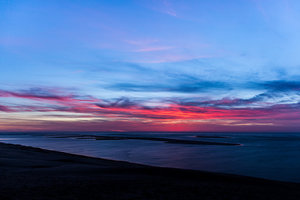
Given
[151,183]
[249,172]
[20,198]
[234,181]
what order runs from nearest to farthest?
[20,198]
[151,183]
[234,181]
[249,172]

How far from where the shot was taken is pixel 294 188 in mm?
13289

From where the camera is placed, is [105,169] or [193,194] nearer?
[193,194]

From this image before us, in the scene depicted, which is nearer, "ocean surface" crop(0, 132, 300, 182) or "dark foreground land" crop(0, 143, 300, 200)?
"dark foreground land" crop(0, 143, 300, 200)

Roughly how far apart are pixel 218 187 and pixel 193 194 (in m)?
2.46

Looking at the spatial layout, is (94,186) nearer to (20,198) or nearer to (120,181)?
(120,181)

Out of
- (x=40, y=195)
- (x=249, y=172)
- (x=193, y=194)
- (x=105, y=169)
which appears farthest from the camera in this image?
(x=249, y=172)

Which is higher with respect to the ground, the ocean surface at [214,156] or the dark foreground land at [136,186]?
the dark foreground land at [136,186]

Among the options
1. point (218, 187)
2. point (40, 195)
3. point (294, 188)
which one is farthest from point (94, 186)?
point (294, 188)

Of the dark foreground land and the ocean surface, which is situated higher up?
the dark foreground land

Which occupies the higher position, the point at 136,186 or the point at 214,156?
the point at 136,186

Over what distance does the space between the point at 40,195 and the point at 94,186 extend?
8.56 feet

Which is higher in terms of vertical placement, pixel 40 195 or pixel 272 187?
pixel 40 195

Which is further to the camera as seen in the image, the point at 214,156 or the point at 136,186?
the point at 214,156

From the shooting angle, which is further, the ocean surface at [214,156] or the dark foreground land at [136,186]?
the ocean surface at [214,156]
